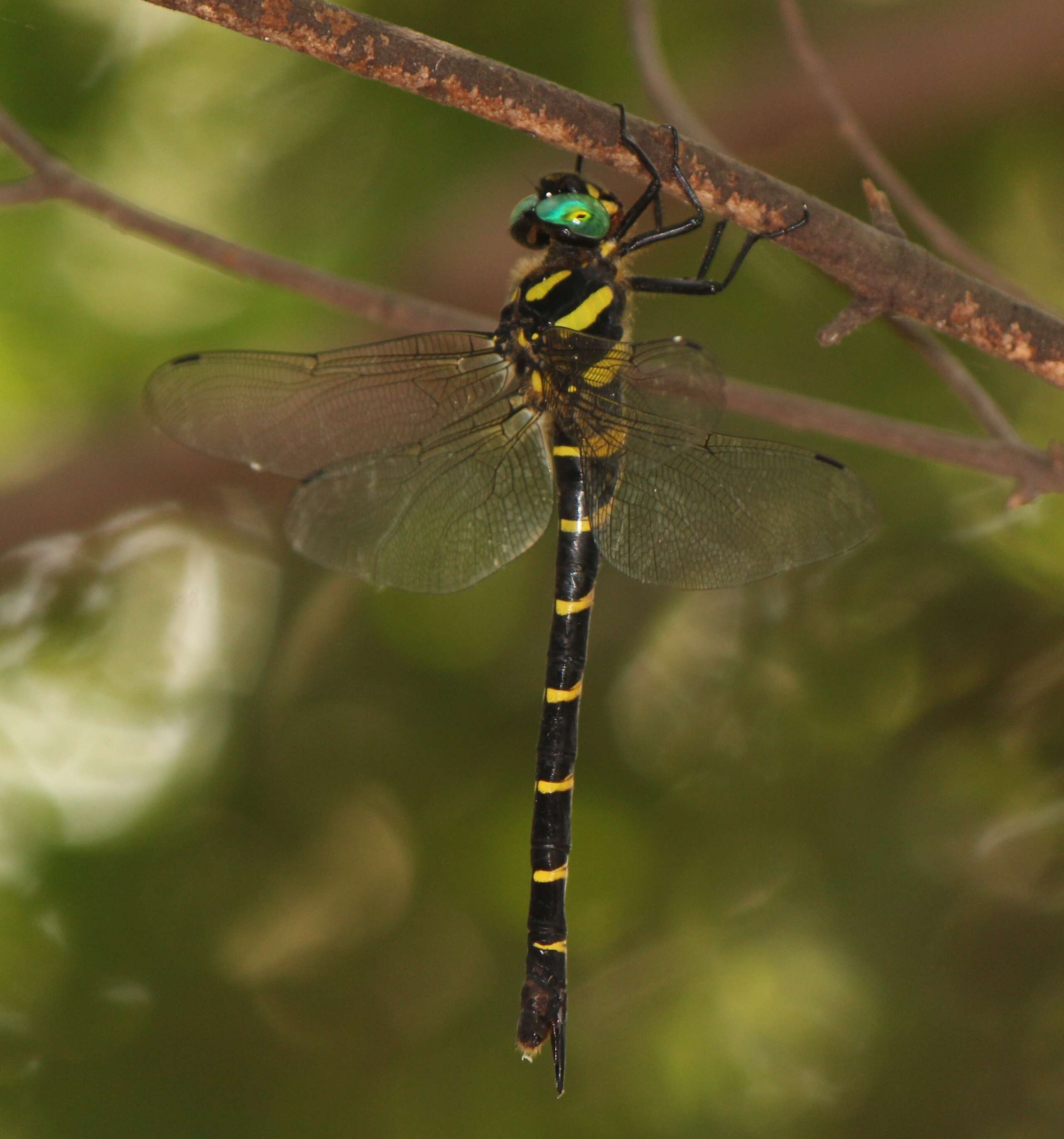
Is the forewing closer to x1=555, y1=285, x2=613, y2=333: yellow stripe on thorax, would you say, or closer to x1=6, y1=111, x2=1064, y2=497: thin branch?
x1=555, y1=285, x2=613, y2=333: yellow stripe on thorax

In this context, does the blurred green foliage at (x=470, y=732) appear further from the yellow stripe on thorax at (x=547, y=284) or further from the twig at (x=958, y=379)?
the yellow stripe on thorax at (x=547, y=284)

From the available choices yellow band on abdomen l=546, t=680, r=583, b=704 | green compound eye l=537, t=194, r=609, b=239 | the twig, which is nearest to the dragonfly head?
green compound eye l=537, t=194, r=609, b=239

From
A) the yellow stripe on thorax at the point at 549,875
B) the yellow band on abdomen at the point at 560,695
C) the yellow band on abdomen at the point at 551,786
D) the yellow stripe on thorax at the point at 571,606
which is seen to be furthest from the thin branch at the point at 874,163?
the yellow stripe on thorax at the point at 549,875

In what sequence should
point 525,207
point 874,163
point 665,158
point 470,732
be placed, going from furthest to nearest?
1. point 470,732
2. point 874,163
3. point 525,207
4. point 665,158

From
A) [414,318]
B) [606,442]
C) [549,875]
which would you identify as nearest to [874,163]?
[606,442]

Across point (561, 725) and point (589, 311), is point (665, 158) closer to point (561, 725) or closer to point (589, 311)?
point (589, 311)

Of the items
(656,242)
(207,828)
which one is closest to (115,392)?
(207,828)
